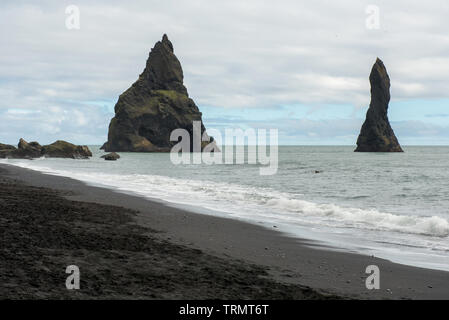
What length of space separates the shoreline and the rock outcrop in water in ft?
289

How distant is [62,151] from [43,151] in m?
4.03

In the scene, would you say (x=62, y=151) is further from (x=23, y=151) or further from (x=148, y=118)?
(x=148, y=118)

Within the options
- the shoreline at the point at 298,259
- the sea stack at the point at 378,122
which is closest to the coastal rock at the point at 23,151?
the shoreline at the point at 298,259

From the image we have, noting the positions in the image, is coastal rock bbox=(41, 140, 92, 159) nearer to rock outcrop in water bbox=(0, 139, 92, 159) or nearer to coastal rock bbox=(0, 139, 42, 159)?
rock outcrop in water bbox=(0, 139, 92, 159)

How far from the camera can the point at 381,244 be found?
1346cm

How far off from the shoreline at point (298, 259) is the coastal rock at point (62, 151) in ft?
291

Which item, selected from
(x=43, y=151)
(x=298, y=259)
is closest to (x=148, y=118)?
(x=43, y=151)

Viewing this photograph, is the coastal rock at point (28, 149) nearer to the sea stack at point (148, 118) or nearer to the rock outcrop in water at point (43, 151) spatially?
the rock outcrop in water at point (43, 151)

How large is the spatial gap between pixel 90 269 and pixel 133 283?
3.32 feet

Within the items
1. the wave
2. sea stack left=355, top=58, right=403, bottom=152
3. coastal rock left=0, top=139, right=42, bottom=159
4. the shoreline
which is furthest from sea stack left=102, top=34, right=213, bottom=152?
the shoreline

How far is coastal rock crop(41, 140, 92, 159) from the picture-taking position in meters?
98.2

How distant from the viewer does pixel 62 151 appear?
3903 inches
